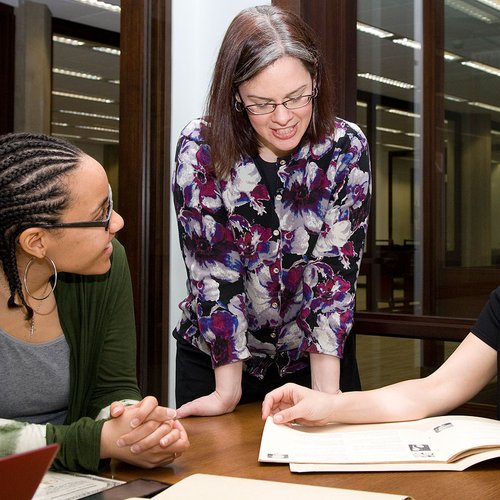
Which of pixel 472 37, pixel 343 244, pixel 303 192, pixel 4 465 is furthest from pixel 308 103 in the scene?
pixel 4 465

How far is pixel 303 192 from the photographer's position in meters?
1.71

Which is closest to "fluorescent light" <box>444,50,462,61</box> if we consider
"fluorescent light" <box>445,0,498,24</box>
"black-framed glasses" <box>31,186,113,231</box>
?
"fluorescent light" <box>445,0,498,24</box>

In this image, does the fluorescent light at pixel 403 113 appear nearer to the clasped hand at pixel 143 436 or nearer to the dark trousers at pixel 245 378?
the dark trousers at pixel 245 378

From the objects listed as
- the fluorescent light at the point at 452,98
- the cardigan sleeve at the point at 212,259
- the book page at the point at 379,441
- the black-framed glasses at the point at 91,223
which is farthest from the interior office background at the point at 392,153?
the black-framed glasses at the point at 91,223

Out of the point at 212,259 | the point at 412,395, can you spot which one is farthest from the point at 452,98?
the point at 412,395

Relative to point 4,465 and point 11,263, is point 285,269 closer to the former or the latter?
point 11,263

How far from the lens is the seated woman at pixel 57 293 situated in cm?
138

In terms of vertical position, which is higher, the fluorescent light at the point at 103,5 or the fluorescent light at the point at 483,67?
the fluorescent light at the point at 103,5

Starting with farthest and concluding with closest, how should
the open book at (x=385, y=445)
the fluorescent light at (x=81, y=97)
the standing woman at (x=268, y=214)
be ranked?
the fluorescent light at (x=81, y=97) < the standing woman at (x=268, y=214) < the open book at (x=385, y=445)

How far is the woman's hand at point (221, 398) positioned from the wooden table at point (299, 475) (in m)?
0.19

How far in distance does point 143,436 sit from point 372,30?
164cm

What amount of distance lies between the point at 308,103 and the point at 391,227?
0.81 meters

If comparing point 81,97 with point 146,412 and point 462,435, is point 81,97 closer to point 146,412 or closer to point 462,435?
point 146,412

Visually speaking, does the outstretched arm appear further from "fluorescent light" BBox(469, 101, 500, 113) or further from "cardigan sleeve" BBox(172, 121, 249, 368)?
"fluorescent light" BBox(469, 101, 500, 113)
